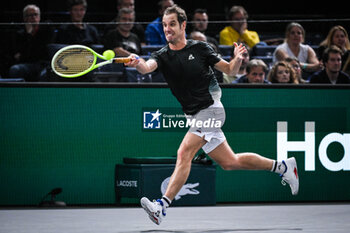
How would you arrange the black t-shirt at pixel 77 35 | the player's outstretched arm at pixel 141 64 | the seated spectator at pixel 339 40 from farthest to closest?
1. the seated spectator at pixel 339 40
2. the black t-shirt at pixel 77 35
3. the player's outstretched arm at pixel 141 64

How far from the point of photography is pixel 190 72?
246 inches

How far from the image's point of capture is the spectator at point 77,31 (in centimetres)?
885

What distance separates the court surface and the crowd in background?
67.9 inches

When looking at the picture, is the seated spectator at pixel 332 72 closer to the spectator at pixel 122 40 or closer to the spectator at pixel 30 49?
the spectator at pixel 122 40

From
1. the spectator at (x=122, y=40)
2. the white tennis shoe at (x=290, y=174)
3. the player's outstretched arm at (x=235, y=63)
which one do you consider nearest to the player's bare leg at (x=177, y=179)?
the player's outstretched arm at (x=235, y=63)

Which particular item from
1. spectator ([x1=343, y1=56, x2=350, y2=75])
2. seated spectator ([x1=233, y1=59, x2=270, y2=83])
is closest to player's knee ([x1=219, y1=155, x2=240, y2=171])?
seated spectator ([x1=233, y1=59, x2=270, y2=83])

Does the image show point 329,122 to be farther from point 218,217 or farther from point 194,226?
point 194,226

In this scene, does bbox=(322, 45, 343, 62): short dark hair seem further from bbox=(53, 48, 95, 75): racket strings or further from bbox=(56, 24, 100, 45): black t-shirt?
bbox=(53, 48, 95, 75): racket strings

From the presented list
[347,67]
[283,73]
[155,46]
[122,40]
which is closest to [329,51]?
[347,67]

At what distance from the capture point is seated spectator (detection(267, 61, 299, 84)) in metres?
8.58

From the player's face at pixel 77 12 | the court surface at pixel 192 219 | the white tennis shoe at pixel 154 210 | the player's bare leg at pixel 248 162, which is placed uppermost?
the player's face at pixel 77 12

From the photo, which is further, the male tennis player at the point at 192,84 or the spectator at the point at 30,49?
the spectator at the point at 30,49

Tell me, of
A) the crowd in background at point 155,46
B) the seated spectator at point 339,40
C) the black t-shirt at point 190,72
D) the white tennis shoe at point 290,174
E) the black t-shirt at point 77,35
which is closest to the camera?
the black t-shirt at point 190,72

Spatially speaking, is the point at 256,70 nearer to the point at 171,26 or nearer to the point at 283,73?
the point at 283,73
